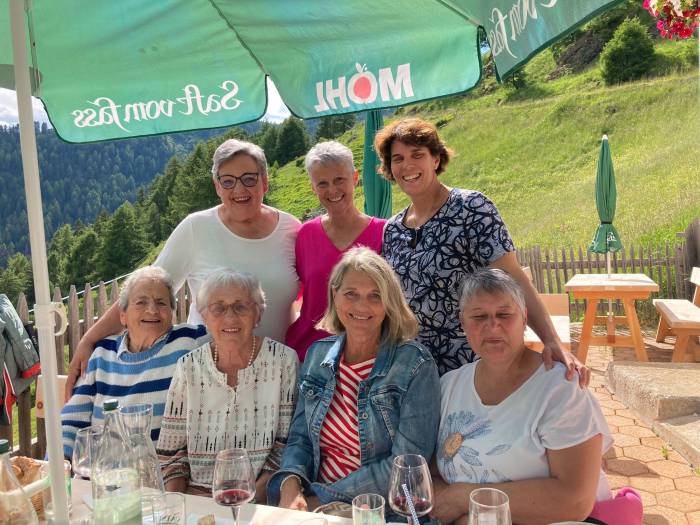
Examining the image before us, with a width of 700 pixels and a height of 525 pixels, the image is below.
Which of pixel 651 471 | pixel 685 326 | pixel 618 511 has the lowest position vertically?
pixel 651 471

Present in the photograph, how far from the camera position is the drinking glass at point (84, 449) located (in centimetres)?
172

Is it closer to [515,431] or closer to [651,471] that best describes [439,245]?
[515,431]

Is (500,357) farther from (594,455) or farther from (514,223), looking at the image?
(514,223)

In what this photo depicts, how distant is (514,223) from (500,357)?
80.5 feet

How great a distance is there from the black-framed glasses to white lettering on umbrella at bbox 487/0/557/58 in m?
0.99

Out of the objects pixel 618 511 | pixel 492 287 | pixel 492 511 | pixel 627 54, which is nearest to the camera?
pixel 492 511

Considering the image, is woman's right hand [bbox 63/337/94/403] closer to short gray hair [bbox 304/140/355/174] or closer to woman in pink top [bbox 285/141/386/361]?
woman in pink top [bbox 285/141/386/361]

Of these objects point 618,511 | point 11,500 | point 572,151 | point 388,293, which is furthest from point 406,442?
point 572,151

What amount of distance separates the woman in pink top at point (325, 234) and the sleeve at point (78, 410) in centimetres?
94

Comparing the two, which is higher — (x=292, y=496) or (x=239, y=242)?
(x=239, y=242)

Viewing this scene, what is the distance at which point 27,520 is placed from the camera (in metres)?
1.44

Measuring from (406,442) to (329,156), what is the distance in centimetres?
148

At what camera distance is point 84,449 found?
176 centimetres

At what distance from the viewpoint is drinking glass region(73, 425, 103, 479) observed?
1.72 meters
